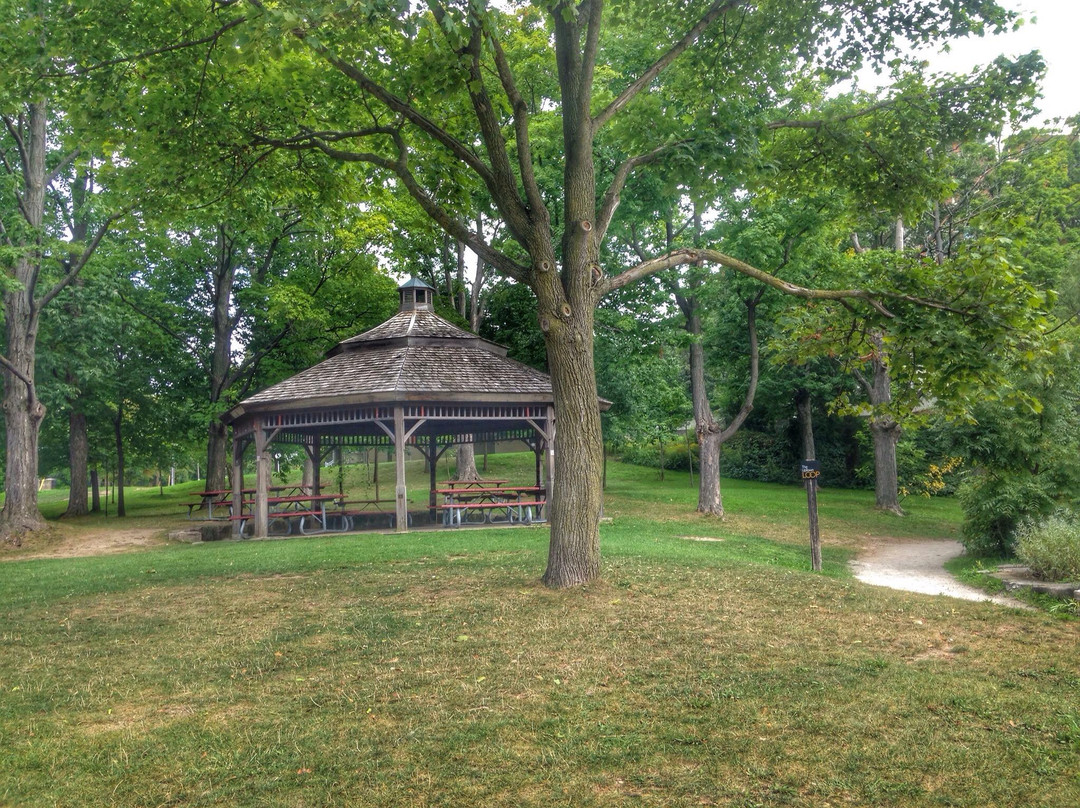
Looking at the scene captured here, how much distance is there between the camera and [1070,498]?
46.4 feet

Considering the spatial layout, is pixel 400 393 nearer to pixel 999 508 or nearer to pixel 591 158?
pixel 591 158

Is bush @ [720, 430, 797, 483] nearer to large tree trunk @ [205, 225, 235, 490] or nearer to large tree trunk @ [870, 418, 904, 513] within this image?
large tree trunk @ [870, 418, 904, 513]

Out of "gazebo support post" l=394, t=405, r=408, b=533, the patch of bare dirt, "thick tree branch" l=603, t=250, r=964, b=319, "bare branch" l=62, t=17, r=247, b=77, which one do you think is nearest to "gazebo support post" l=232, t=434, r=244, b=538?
the patch of bare dirt

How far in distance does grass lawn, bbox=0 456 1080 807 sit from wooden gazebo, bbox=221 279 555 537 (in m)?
7.81

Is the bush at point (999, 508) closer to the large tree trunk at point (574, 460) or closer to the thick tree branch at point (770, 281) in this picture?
the thick tree branch at point (770, 281)

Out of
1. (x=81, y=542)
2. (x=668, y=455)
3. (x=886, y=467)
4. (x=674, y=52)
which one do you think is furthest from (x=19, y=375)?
(x=668, y=455)


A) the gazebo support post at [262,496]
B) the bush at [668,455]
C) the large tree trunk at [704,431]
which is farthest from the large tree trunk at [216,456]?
the bush at [668,455]

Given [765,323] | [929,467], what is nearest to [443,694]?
[765,323]

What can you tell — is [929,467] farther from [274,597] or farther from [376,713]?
[376,713]

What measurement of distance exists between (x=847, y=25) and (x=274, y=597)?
31.8ft

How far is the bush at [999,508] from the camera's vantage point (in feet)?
46.8

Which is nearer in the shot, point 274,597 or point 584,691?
point 584,691

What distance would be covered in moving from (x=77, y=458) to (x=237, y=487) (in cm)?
1306

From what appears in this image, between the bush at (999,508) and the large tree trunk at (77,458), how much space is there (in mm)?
28323
